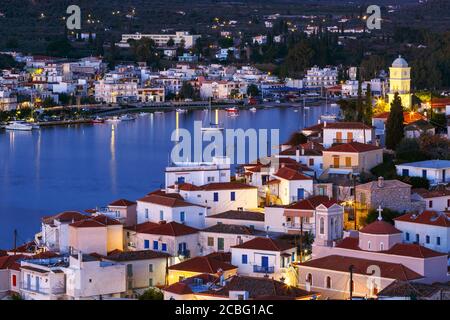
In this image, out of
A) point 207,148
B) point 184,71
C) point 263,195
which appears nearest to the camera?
point 263,195

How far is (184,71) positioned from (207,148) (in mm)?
18254

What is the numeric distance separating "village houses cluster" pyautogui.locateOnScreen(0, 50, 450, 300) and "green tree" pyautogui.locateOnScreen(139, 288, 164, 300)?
0.10 m

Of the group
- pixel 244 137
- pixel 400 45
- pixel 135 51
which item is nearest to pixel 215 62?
pixel 135 51

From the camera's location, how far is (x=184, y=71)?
3325 cm

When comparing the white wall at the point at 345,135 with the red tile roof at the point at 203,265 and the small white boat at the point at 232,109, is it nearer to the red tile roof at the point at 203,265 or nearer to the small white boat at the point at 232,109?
the red tile roof at the point at 203,265

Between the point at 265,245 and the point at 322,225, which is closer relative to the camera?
the point at 265,245

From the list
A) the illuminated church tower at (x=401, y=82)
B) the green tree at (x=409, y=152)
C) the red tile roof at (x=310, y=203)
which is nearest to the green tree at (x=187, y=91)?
the illuminated church tower at (x=401, y=82)

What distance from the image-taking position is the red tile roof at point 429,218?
8.21m

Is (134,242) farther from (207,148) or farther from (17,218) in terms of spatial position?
(207,148)

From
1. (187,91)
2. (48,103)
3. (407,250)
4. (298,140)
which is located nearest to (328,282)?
(407,250)

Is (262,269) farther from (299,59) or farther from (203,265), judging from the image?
(299,59)

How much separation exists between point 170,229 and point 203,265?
101cm

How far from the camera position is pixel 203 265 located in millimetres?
7613

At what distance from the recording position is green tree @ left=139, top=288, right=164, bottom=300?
7039 mm
